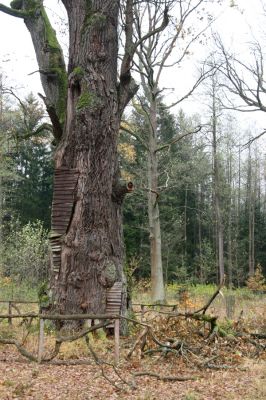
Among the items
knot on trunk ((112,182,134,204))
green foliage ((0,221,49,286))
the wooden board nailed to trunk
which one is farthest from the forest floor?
green foliage ((0,221,49,286))

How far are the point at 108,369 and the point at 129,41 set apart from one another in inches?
308

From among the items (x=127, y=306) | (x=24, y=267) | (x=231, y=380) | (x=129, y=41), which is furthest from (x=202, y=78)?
(x=231, y=380)

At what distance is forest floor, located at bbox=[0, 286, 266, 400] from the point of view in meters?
6.46

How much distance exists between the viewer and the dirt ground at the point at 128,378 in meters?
6.31

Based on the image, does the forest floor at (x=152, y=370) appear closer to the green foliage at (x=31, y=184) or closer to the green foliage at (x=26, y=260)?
the green foliage at (x=26, y=260)

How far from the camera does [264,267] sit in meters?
41.2

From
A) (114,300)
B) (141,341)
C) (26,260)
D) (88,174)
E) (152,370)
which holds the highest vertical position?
(88,174)

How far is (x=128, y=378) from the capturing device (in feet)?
23.4

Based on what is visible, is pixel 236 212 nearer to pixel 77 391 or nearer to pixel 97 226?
pixel 97 226

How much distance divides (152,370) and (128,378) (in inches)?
31.9

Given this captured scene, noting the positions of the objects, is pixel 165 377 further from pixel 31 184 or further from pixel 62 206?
pixel 31 184

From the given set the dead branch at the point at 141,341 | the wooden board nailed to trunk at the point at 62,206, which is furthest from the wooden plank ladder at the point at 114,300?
the dead branch at the point at 141,341

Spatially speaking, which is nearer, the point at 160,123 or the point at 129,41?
the point at 129,41

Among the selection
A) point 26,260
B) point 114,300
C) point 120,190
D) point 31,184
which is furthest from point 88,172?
point 31,184
